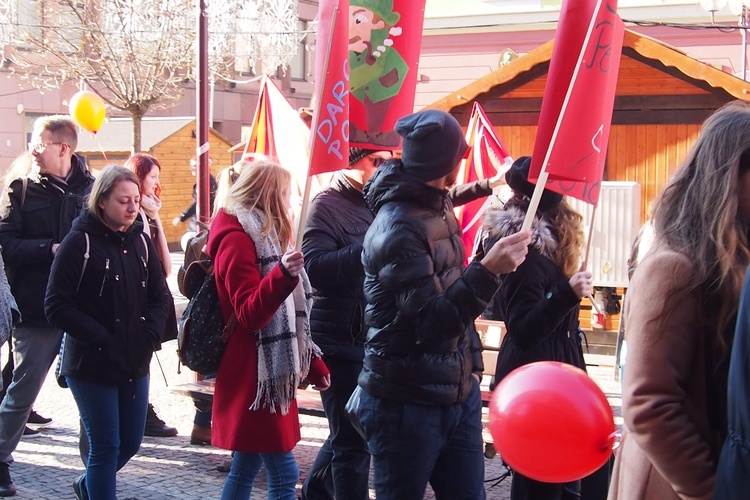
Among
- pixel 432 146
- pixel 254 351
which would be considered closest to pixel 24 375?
pixel 254 351

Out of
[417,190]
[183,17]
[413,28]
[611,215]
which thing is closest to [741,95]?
[611,215]

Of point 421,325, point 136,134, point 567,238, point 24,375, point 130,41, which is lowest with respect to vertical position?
point 24,375

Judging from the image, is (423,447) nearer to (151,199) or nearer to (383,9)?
(383,9)

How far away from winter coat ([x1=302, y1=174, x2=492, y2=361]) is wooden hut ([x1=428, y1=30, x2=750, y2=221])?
24.1 ft

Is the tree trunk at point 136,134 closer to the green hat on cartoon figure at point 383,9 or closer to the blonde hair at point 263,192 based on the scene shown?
the green hat on cartoon figure at point 383,9

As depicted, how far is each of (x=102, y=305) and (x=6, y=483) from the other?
144 cm

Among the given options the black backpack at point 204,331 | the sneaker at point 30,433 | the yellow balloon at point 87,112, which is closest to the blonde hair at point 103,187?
the black backpack at point 204,331

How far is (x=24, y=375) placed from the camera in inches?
218

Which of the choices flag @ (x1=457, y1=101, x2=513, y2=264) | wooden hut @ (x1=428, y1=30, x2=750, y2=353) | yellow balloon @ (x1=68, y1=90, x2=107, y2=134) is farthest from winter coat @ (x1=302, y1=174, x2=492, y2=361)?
Answer: yellow balloon @ (x1=68, y1=90, x2=107, y2=134)

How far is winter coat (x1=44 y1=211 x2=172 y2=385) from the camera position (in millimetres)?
4363

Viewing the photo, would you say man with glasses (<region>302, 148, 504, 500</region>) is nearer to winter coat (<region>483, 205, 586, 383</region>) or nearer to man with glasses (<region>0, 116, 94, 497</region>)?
winter coat (<region>483, 205, 586, 383</region>)

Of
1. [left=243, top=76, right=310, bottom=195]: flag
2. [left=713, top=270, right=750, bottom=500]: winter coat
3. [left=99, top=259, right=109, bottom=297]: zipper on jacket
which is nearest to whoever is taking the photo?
[left=713, top=270, right=750, bottom=500]: winter coat

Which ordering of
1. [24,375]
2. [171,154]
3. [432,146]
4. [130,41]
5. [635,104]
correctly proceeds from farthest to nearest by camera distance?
[171,154], [130,41], [635,104], [24,375], [432,146]

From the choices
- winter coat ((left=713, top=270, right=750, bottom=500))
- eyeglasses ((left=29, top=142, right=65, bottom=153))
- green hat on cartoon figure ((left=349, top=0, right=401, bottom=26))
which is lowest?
winter coat ((left=713, top=270, right=750, bottom=500))
